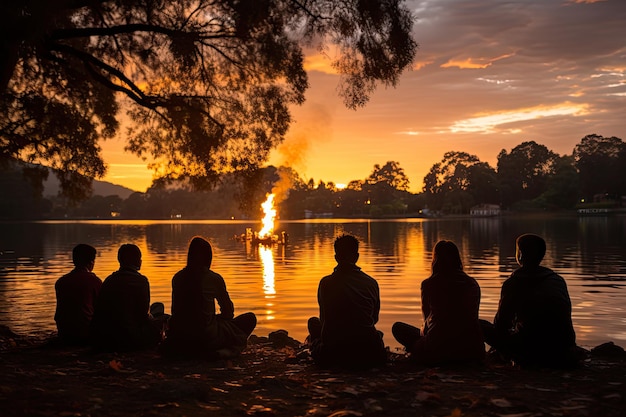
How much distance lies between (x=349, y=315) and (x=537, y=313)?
226 cm

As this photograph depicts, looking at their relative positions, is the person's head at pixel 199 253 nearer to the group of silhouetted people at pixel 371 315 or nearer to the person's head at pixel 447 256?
the group of silhouetted people at pixel 371 315

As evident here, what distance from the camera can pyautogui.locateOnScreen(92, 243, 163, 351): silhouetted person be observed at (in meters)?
9.06

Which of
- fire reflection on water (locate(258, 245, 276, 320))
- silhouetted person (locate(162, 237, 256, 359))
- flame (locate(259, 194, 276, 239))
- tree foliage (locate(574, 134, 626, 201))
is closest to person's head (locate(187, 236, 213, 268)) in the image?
silhouetted person (locate(162, 237, 256, 359))

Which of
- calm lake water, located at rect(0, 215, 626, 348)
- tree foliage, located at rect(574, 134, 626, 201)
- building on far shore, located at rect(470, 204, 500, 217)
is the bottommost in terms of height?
calm lake water, located at rect(0, 215, 626, 348)

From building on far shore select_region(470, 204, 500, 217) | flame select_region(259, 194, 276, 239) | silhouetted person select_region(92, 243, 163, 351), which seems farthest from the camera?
building on far shore select_region(470, 204, 500, 217)

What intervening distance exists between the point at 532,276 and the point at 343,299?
2.31m

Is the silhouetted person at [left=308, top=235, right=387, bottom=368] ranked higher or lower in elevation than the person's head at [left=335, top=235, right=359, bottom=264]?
lower

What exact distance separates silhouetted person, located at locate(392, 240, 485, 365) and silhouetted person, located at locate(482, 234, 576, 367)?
0.42 m

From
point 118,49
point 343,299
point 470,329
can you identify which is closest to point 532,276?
point 470,329

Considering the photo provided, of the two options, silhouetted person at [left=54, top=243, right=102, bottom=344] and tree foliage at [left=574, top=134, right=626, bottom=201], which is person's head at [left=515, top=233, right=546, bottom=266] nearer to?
silhouetted person at [left=54, top=243, right=102, bottom=344]

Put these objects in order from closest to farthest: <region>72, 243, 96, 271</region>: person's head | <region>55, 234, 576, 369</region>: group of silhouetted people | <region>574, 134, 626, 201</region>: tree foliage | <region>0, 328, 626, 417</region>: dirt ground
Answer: <region>0, 328, 626, 417</region>: dirt ground → <region>55, 234, 576, 369</region>: group of silhouetted people → <region>72, 243, 96, 271</region>: person's head → <region>574, 134, 626, 201</region>: tree foliage

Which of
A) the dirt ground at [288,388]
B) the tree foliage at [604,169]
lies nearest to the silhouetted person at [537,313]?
the dirt ground at [288,388]

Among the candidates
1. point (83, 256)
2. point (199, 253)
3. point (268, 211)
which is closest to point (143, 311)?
point (83, 256)

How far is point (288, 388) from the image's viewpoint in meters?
7.23
